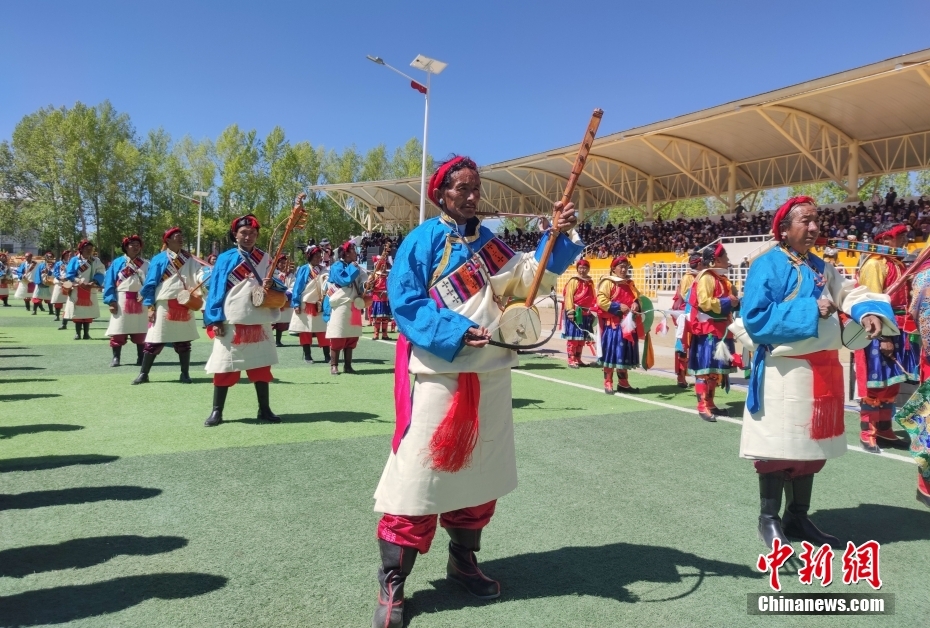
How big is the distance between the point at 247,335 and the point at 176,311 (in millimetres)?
3235

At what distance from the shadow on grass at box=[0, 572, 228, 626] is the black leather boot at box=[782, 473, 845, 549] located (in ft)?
10.2

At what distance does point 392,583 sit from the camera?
2838 mm

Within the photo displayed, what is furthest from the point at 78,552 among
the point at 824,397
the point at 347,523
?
the point at 824,397

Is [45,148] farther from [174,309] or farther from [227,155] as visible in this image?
[174,309]

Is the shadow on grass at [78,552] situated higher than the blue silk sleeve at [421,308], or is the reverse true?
the blue silk sleeve at [421,308]

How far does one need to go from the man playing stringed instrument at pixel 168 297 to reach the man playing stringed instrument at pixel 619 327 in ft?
18.1

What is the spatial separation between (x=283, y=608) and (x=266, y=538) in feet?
2.66

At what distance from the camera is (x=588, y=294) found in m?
11.9

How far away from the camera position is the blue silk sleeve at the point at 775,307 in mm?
3523

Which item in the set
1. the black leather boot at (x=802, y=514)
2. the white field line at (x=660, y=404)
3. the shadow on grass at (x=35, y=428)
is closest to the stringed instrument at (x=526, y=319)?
the black leather boot at (x=802, y=514)

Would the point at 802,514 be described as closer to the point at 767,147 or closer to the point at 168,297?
the point at 168,297

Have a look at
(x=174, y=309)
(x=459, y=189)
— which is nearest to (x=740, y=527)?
(x=459, y=189)

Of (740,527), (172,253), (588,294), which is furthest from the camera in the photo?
(588,294)

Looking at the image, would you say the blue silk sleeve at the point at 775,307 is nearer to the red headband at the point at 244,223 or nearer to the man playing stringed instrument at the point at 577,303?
the red headband at the point at 244,223
